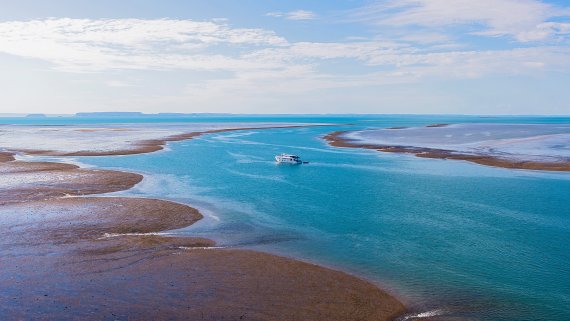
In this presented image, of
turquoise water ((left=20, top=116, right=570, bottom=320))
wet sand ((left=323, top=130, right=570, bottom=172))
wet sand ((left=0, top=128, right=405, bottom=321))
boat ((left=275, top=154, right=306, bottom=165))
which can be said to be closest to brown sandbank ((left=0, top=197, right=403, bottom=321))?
wet sand ((left=0, top=128, right=405, bottom=321))

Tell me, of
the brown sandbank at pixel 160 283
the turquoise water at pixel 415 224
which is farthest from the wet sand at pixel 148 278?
the turquoise water at pixel 415 224

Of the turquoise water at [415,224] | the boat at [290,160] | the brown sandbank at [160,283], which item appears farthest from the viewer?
the boat at [290,160]

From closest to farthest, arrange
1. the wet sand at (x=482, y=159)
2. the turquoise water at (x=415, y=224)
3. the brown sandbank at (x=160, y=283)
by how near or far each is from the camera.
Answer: the brown sandbank at (x=160, y=283), the turquoise water at (x=415, y=224), the wet sand at (x=482, y=159)

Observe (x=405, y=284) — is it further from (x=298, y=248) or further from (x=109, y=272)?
(x=109, y=272)

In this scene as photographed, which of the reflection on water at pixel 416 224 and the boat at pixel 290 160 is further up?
the boat at pixel 290 160

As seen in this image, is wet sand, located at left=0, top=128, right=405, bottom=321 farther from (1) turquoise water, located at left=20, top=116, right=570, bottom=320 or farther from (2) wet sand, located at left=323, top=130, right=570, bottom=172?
(2) wet sand, located at left=323, top=130, right=570, bottom=172

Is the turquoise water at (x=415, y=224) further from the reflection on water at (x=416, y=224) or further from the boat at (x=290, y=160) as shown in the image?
the boat at (x=290, y=160)

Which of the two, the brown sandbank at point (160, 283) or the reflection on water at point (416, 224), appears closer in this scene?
the brown sandbank at point (160, 283)
